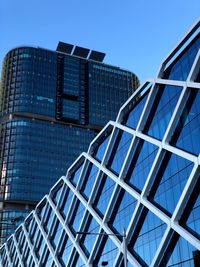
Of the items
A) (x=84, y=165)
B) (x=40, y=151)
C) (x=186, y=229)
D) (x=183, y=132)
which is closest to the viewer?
(x=186, y=229)

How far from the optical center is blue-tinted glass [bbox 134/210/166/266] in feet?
135

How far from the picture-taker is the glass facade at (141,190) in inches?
1476

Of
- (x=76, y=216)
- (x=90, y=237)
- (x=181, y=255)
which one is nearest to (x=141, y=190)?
(x=181, y=255)

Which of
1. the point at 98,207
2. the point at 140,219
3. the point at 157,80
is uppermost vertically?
the point at 157,80

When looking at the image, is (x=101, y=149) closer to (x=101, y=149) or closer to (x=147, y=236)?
(x=101, y=149)

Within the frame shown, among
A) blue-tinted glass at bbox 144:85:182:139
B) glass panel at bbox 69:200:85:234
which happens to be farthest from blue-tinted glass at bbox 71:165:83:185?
blue-tinted glass at bbox 144:85:182:139

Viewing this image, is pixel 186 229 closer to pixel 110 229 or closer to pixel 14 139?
pixel 110 229

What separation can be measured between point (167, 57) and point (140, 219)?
633 inches

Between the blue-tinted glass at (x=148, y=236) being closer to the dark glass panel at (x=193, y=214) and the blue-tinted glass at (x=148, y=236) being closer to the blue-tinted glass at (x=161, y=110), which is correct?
Answer: the dark glass panel at (x=193, y=214)

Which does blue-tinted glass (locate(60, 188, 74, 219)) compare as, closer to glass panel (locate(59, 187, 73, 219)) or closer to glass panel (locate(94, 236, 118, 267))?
glass panel (locate(59, 187, 73, 219))

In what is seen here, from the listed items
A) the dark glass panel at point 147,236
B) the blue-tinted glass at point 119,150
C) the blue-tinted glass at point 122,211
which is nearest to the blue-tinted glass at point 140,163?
the blue-tinted glass at point 122,211

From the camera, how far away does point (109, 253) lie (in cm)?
5088

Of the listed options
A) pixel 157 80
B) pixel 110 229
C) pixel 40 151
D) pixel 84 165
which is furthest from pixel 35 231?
pixel 40 151

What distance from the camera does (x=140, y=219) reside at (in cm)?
4512
